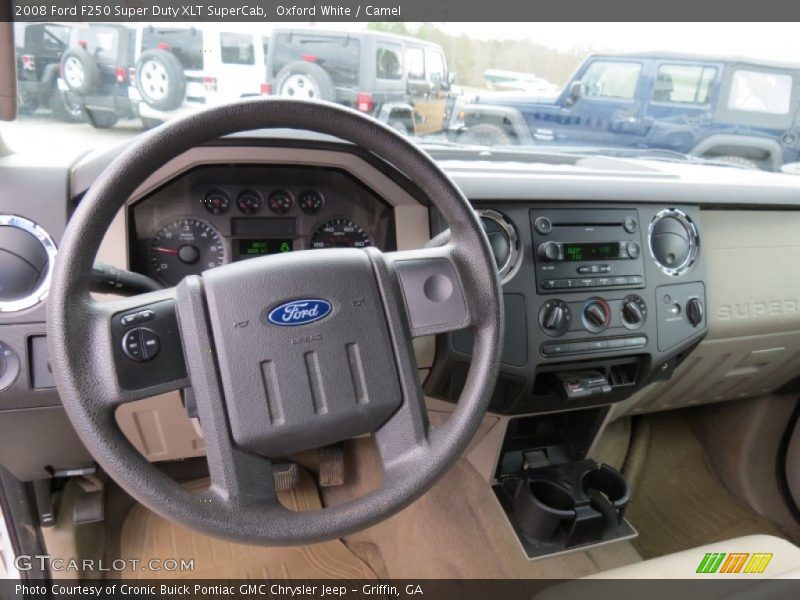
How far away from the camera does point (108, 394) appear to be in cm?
76

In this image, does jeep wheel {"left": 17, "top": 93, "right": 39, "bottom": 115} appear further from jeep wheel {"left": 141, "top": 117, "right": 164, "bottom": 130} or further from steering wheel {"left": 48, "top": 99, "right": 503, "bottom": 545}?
steering wheel {"left": 48, "top": 99, "right": 503, "bottom": 545}

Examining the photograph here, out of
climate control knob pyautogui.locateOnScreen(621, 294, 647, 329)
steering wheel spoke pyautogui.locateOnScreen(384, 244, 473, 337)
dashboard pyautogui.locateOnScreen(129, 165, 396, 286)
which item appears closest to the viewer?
steering wheel spoke pyautogui.locateOnScreen(384, 244, 473, 337)

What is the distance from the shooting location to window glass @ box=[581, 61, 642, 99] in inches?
82.7

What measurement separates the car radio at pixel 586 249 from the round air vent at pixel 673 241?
0.21 feet

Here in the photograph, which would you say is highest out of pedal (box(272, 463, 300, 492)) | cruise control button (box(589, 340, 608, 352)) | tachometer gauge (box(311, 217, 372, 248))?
tachometer gauge (box(311, 217, 372, 248))

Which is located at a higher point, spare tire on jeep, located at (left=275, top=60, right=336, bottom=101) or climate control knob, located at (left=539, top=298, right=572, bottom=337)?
spare tire on jeep, located at (left=275, top=60, right=336, bottom=101)

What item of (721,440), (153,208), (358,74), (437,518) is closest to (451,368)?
(437,518)

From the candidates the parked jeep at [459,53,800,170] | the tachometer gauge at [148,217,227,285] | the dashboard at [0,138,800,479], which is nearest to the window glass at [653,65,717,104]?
the parked jeep at [459,53,800,170]

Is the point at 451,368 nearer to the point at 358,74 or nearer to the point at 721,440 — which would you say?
the point at 358,74

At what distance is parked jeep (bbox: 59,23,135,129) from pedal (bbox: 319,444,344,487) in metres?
1.05

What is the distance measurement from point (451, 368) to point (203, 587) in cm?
99

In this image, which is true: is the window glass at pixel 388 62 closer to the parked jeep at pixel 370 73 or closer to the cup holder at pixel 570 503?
the parked jeep at pixel 370 73

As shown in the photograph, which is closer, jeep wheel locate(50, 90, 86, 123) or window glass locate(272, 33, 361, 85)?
jeep wheel locate(50, 90, 86, 123)

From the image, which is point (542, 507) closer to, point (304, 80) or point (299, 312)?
point (299, 312)
